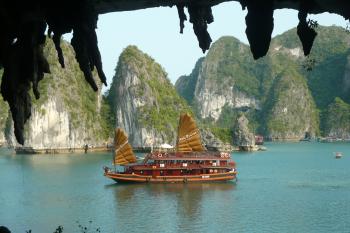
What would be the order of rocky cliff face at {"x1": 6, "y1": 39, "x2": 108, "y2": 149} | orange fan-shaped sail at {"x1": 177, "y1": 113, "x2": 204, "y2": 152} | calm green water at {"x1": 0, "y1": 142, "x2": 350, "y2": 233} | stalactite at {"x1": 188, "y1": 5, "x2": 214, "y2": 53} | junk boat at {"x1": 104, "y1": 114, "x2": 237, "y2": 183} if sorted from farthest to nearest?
rocky cliff face at {"x1": 6, "y1": 39, "x2": 108, "y2": 149} < orange fan-shaped sail at {"x1": 177, "y1": 113, "x2": 204, "y2": 152} < junk boat at {"x1": 104, "y1": 114, "x2": 237, "y2": 183} < calm green water at {"x1": 0, "y1": 142, "x2": 350, "y2": 233} < stalactite at {"x1": 188, "y1": 5, "x2": 214, "y2": 53}

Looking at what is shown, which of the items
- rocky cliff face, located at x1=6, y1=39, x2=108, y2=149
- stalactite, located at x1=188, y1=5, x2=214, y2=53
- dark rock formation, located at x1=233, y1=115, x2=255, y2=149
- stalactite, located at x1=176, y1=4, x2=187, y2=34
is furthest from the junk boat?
dark rock formation, located at x1=233, y1=115, x2=255, y2=149

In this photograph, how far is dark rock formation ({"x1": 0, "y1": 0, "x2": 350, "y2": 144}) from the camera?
21.3ft

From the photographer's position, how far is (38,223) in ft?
95.0

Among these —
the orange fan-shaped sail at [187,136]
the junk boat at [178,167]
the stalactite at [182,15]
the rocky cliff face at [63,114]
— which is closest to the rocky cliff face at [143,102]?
the rocky cliff face at [63,114]

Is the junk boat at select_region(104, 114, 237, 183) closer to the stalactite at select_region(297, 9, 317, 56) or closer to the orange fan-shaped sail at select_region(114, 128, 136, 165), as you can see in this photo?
the orange fan-shaped sail at select_region(114, 128, 136, 165)

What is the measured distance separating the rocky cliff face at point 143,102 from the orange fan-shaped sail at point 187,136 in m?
46.5

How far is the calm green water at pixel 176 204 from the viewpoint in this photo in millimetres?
28500

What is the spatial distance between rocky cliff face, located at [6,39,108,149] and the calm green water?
43.0m

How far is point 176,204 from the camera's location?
118 feet

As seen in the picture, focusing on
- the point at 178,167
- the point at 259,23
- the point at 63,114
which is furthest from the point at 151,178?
the point at 63,114

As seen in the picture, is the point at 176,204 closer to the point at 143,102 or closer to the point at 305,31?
the point at 305,31

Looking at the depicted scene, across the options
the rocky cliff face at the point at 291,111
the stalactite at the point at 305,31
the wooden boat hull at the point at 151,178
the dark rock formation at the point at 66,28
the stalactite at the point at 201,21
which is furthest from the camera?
the rocky cliff face at the point at 291,111

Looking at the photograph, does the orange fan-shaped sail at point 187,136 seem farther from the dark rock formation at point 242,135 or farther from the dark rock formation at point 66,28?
the dark rock formation at point 242,135

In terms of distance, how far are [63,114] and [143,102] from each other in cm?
1489
